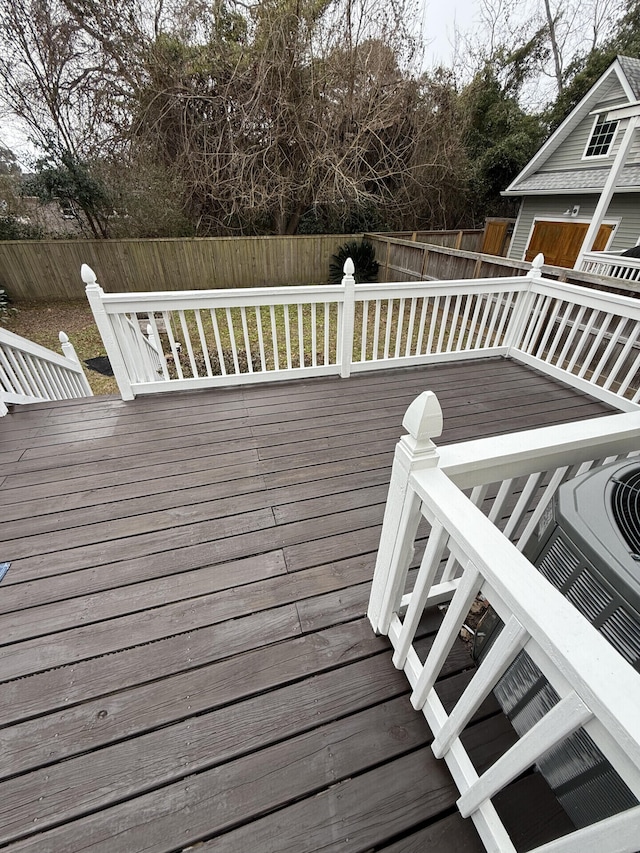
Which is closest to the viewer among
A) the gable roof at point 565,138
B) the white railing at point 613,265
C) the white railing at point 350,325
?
the white railing at point 350,325

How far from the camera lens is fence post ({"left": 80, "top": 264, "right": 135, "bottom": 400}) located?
2.41 m

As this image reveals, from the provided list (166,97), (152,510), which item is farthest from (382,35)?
(152,510)

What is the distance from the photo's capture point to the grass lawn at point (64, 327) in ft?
17.9

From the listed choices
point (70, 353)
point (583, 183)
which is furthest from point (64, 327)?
point (583, 183)

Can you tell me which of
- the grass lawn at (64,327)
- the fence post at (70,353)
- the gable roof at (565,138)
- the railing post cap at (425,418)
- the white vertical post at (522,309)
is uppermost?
the gable roof at (565,138)

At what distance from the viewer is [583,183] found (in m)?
7.61

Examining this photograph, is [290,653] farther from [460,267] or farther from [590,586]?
[460,267]

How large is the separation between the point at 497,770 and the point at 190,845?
32.4 inches

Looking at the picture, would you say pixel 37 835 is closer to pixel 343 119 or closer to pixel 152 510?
pixel 152 510

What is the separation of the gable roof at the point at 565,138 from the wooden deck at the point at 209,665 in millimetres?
9249

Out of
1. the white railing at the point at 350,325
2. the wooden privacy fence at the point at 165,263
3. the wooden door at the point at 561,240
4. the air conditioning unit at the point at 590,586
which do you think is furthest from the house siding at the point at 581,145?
the air conditioning unit at the point at 590,586

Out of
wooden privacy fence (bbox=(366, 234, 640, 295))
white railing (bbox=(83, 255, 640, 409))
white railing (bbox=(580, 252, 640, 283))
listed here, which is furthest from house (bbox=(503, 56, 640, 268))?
white railing (bbox=(83, 255, 640, 409))

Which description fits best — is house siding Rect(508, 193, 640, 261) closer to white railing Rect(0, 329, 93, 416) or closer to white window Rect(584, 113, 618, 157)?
white window Rect(584, 113, 618, 157)

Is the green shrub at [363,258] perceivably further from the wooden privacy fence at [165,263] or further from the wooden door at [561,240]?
the wooden door at [561,240]
